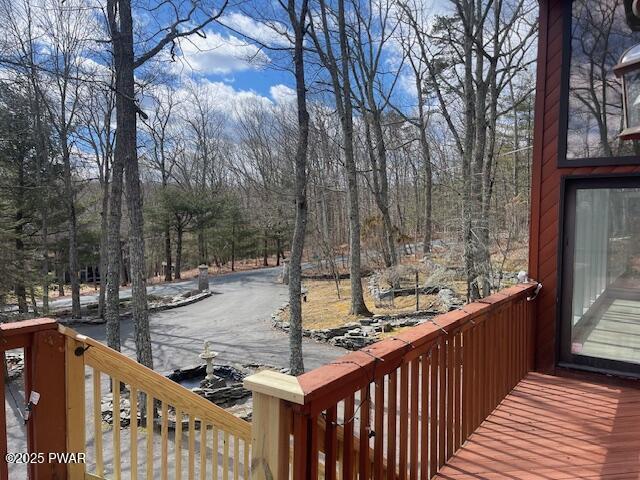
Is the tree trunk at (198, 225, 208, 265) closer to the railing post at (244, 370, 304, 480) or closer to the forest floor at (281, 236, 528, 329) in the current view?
the forest floor at (281, 236, 528, 329)

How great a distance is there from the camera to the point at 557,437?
8.15 ft

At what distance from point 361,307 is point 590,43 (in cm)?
867

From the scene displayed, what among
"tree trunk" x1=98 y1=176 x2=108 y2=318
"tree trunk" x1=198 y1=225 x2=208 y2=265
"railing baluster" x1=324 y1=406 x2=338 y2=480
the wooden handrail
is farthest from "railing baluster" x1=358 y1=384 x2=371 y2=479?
"tree trunk" x1=198 y1=225 x2=208 y2=265

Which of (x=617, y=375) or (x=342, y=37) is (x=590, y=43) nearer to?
(x=617, y=375)

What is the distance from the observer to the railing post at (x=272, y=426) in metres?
1.19

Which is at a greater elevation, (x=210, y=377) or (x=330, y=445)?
(x=330, y=445)

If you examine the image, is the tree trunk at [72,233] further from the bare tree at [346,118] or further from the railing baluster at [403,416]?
the railing baluster at [403,416]

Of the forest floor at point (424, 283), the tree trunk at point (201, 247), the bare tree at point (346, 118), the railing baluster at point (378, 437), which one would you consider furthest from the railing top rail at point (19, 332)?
the tree trunk at point (201, 247)

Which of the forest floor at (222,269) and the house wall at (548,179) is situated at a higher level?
the house wall at (548,179)

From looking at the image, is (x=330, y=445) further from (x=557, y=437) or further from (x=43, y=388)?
(x=557, y=437)

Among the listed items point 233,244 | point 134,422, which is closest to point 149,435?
point 134,422

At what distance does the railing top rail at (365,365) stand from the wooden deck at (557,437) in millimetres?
736

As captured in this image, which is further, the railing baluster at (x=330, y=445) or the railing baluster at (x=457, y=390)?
the railing baluster at (x=457, y=390)

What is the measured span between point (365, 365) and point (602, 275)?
8.90 ft
